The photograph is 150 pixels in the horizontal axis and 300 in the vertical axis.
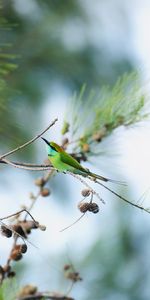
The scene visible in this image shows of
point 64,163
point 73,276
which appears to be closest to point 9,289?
point 73,276

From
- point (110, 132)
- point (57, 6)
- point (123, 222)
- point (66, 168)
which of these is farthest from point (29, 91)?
point (66, 168)

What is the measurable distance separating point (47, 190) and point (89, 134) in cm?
7

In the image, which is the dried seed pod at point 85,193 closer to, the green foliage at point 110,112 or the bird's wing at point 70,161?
the bird's wing at point 70,161

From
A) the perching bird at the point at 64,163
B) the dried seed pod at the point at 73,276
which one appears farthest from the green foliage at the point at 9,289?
the perching bird at the point at 64,163

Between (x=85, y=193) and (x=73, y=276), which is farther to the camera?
(x=73, y=276)

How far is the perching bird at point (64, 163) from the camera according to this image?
447mm

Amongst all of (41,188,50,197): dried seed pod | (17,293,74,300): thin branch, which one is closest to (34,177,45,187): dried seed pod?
(41,188,50,197): dried seed pod

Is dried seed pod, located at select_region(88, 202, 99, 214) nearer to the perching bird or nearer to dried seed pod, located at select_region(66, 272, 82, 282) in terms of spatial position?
the perching bird

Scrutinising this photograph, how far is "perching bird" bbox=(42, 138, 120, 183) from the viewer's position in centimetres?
45

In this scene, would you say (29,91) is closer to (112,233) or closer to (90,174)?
(112,233)

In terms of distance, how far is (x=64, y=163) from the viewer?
46 centimetres

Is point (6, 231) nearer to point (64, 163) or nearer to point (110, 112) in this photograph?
point (64, 163)

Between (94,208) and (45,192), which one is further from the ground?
(45,192)

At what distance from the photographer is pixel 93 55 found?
308 centimetres
